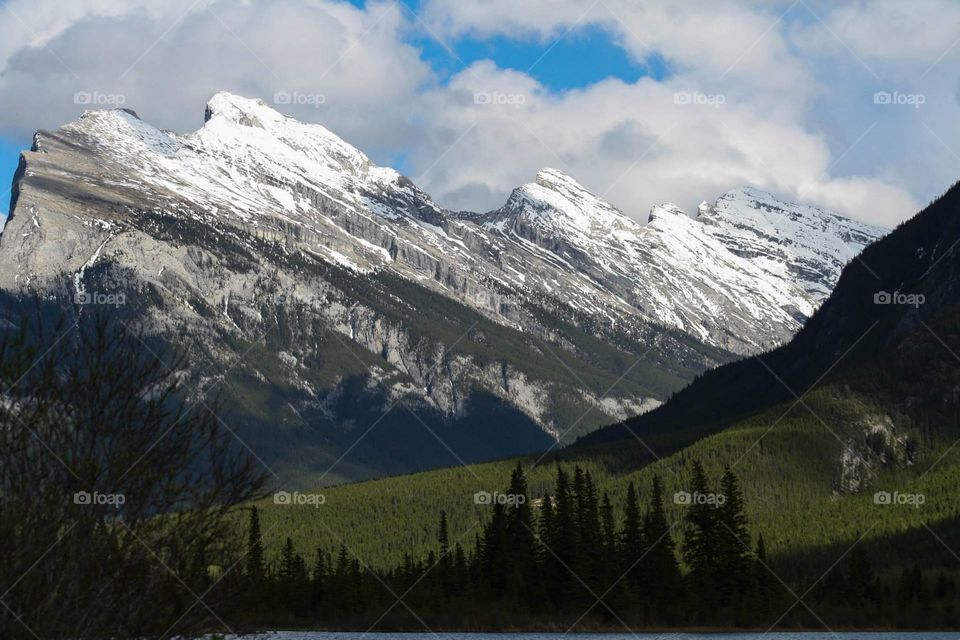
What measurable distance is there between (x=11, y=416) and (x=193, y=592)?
22.3 ft

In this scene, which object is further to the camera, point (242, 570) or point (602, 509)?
point (602, 509)

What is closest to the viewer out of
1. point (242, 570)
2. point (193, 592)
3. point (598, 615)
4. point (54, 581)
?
point (54, 581)

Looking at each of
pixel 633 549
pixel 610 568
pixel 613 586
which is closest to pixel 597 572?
pixel 610 568

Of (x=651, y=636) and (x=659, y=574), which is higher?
(x=659, y=574)

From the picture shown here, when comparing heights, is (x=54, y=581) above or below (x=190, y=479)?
below

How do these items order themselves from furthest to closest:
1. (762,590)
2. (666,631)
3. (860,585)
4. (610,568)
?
1. (860,585)
2. (762,590)
3. (610,568)
4. (666,631)

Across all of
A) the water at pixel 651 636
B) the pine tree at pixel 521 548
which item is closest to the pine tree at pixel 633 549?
the water at pixel 651 636

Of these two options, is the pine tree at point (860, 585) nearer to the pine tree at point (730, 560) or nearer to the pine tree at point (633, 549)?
the pine tree at point (730, 560)

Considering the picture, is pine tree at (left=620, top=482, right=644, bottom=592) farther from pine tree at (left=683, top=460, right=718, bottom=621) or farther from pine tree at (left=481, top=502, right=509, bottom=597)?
pine tree at (left=481, top=502, right=509, bottom=597)

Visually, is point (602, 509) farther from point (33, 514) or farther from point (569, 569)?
point (33, 514)

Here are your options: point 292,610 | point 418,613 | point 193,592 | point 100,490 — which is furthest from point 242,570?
point 292,610

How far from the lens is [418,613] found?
424ft

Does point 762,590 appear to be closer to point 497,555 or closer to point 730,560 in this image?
point 730,560

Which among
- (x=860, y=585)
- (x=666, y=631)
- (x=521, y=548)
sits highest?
(x=521, y=548)
